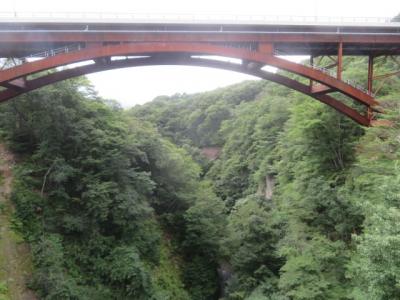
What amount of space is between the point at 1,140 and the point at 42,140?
2.74m

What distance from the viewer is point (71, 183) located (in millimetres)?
17109

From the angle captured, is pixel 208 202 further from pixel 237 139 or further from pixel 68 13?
pixel 237 139

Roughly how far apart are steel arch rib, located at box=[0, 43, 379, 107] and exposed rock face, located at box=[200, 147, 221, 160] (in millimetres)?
34300

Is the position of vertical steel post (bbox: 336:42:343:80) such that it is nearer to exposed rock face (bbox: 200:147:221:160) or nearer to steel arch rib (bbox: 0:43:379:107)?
steel arch rib (bbox: 0:43:379:107)

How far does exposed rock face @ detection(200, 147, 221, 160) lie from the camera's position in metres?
48.4

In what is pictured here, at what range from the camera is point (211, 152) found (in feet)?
165

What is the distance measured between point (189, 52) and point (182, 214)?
11699mm

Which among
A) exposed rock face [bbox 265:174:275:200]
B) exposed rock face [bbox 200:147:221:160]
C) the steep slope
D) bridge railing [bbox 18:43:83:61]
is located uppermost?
bridge railing [bbox 18:43:83:61]

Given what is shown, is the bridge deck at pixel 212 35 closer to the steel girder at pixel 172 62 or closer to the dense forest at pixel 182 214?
the steel girder at pixel 172 62

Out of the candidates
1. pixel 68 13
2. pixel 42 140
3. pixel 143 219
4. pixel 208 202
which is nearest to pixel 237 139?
pixel 208 202

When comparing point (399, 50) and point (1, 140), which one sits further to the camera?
point (1, 140)

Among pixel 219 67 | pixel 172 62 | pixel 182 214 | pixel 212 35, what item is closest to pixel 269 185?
pixel 182 214

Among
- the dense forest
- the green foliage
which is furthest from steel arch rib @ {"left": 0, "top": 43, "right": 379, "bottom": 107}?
the green foliage

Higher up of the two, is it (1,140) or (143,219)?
(1,140)
